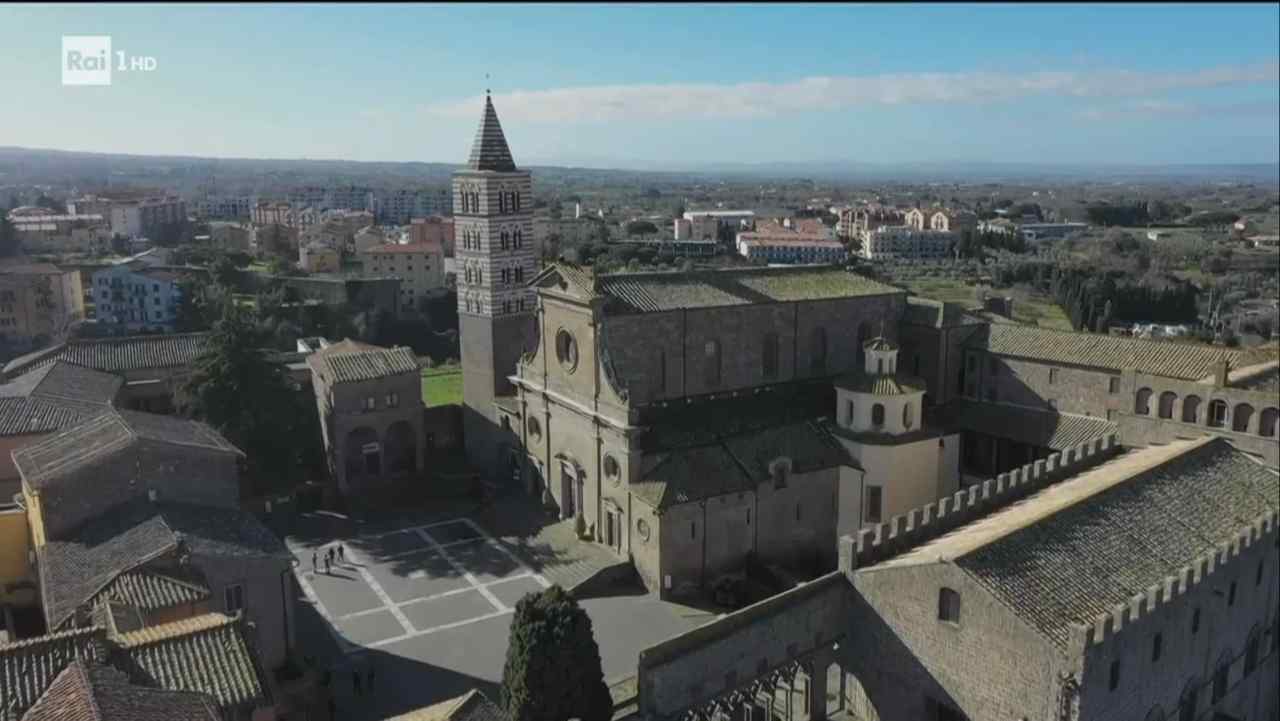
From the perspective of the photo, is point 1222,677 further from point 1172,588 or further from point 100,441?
point 100,441

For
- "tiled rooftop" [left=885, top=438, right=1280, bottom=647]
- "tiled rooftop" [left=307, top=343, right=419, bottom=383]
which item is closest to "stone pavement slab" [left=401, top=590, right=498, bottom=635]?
"tiled rooftop" [left=307, top=343, right=419, bottom=383]

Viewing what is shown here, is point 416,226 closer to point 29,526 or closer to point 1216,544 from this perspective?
point 29,526

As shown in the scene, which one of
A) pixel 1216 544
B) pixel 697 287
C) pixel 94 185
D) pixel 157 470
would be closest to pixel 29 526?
pixel 157 470

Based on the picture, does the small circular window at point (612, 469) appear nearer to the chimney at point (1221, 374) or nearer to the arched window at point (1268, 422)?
the chimney at point (1221, 374)

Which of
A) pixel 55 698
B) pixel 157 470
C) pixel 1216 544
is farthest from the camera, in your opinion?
pixel 157 470

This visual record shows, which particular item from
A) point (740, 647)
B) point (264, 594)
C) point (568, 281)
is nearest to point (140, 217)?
point (568, 281)
